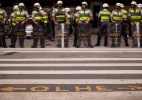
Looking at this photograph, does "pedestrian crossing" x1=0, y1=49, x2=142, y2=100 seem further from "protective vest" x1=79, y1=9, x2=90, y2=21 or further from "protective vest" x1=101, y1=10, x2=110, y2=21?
"protective vest" x1=101, y1=10, x2=110, y2=21

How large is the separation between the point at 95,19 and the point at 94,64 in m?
21.6

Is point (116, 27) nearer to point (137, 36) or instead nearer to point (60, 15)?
point (137, 36)

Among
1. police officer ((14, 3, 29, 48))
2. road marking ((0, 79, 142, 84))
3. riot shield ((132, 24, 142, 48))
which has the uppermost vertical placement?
police officer ((14, 3, 29, 48))

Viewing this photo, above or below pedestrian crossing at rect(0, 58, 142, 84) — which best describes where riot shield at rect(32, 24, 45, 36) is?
above

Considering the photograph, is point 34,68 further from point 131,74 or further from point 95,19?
point 95,19

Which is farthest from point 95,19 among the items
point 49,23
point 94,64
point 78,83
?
point 78,83

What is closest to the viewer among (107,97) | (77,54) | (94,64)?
(107,97)

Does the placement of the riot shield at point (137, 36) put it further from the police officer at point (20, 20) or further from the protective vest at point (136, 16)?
the police officer at point (20, 20)

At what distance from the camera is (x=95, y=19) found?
97.9ft

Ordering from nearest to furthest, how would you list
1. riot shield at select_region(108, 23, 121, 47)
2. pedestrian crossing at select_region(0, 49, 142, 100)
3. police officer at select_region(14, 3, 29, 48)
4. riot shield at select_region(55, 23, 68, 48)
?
pedestrian crossing at select_region(0, 49, 142, 100) < riot shield at select_region(55, 23, 68, 48) < riot shield at select_region(108, 23, 121, 47) < police officer at select_region(14, 3, 29, 48)

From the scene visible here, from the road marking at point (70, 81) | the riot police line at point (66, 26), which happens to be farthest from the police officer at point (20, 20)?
the road marking at point (70, 81)

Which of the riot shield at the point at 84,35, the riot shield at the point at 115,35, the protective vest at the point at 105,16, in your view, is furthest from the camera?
the protective vest at the point at 105,16

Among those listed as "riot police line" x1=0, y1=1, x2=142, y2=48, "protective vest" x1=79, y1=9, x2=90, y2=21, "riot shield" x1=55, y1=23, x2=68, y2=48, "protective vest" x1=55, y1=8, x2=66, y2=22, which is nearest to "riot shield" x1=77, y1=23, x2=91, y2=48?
"riot police line" x1=0, y1=1, x2=142, y2=48

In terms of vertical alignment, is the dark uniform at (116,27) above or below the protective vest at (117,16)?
below
